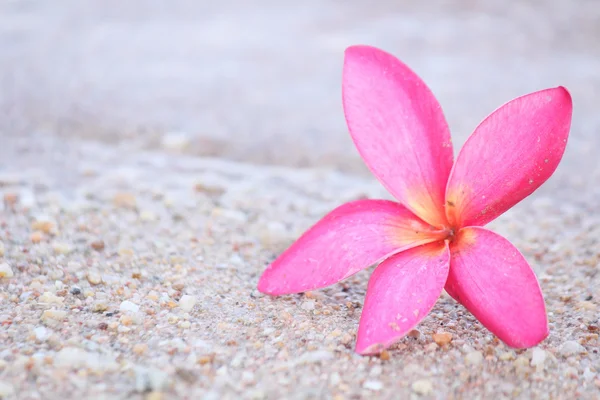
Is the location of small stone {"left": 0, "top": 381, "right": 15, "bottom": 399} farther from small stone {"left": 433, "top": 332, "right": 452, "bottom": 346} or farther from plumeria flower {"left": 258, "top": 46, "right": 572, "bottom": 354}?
small stone {"left": 433, "top": 332, "right": 452, "bottom": 346}

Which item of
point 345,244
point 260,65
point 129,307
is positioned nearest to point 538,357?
point 345,244

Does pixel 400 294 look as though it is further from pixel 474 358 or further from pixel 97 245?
pixel 97 245

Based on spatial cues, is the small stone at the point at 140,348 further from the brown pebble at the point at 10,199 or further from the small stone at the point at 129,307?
the brown pebble at the point at 10,199

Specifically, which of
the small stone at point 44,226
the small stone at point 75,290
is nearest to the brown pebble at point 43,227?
the small stone at point 44,226

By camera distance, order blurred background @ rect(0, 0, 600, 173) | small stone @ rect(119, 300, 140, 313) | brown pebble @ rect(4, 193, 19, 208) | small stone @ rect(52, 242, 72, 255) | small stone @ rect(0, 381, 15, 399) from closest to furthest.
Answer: small stone @ rect(0, 381, 15, 399) → small stone @ rect(119, 300, 140, 313) → small stone @ rect(52, 242, 72, 255) → brown pebble @ rect(4, 193, 19, 208) → blurred background @ rect(0, 0, 600, 173)

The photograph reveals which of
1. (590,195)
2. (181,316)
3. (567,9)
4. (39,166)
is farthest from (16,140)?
(567,9)

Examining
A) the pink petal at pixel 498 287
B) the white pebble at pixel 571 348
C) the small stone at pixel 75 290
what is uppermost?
the pink petal at pixel 498 287

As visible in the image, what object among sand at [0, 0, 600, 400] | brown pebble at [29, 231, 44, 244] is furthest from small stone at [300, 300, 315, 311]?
brown pebble at [29, 231, 44, 244]

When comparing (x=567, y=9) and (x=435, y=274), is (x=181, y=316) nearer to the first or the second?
(x=435, y=274)

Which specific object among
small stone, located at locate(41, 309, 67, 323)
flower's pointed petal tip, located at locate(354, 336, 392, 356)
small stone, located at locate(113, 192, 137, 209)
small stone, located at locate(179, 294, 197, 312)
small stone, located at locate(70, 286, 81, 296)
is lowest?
small stone, located at locate(113, 192, 137, 209)
